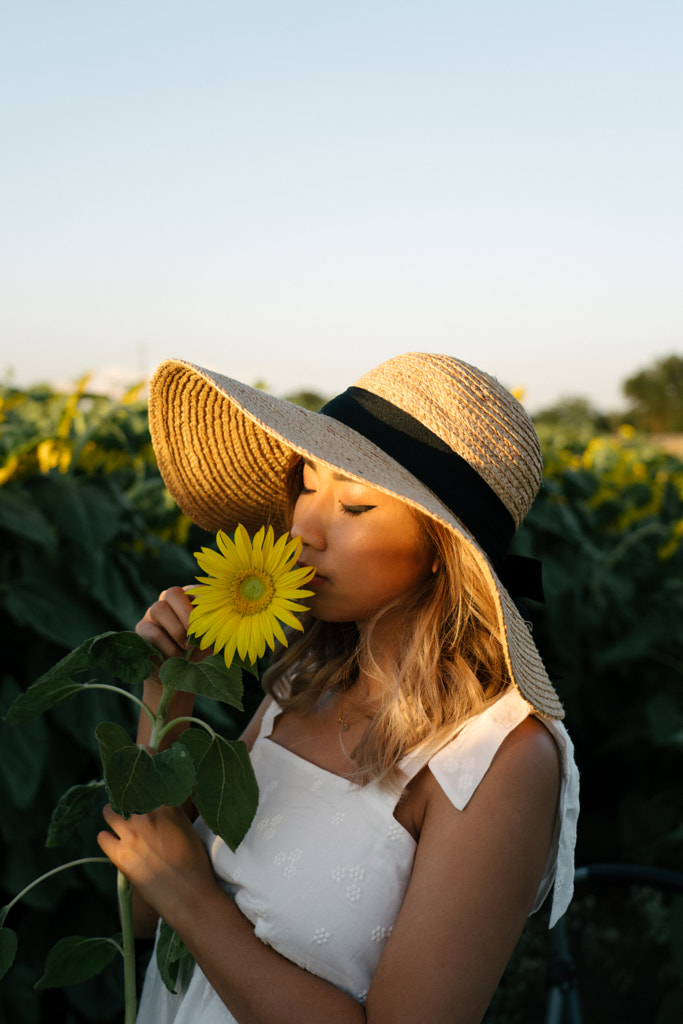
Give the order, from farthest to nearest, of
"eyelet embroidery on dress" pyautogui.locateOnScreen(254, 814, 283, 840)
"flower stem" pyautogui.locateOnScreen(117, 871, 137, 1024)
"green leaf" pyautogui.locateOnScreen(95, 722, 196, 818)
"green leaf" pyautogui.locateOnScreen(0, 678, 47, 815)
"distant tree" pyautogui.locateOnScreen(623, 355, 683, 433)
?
"distant tree" pyautogui.locateOnScreen(623, 355, 683, 433) < "green leaf" pyautogui.locateOnScreen(0, 678, 47, 815) < "eyelet embroidery on dress" pyautogui.locateOnScreen(254, 814, 283, 840) < "flower stem" pyautogui.locateOnScreen(117, 871, 137, 1024) < "green leaf" pyautogui.locateOnScreen(95, 722, 196, 818)

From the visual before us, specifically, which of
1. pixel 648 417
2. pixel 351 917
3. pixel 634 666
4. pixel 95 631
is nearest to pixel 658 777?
pixel 634 666

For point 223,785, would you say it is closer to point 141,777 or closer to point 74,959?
point 141,777

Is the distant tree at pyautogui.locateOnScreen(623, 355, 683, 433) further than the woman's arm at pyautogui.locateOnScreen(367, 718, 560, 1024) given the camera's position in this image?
Yes

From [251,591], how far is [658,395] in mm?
59501

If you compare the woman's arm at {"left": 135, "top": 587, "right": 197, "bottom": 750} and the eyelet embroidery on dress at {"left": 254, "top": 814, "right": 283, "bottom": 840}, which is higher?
the woman's arm at {"left": 135, "top": 587, "right": 197, "bottom": 750}

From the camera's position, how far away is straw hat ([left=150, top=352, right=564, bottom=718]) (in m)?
1.15

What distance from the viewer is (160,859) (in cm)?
114

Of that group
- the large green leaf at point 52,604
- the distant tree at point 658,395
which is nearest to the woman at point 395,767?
the large green leaf at point 52,604

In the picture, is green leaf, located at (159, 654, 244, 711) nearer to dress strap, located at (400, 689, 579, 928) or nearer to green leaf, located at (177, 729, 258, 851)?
green leaf, located at (177, 729, 258, 851)

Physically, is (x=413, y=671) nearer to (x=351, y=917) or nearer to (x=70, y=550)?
(x=351, y=917)

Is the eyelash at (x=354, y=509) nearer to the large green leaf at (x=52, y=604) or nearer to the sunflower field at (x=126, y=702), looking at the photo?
the sunflower field at (x=126, y=702)

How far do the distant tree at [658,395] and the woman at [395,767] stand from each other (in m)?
47.3

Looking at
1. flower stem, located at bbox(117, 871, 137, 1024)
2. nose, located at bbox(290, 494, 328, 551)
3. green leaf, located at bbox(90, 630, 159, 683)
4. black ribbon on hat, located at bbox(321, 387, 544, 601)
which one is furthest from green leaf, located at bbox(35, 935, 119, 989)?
black ribbon on hat, located at bbox(321, 387, 544, 601)

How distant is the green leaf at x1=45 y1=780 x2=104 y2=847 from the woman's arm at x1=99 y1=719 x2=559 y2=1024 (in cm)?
9
